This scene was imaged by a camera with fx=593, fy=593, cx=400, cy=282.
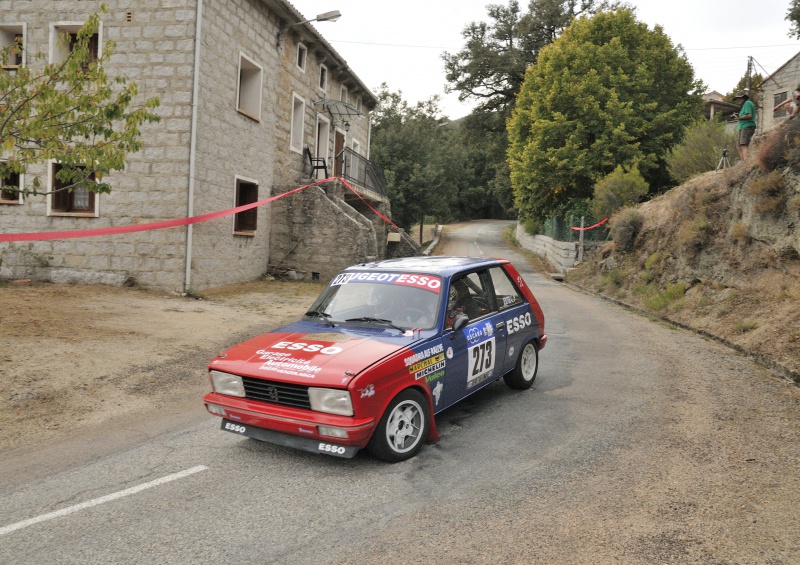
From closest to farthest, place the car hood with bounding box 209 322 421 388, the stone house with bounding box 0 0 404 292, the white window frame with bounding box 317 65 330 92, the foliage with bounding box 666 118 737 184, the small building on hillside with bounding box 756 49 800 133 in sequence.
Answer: the car hood with bounding box 209 322 421 388 < the stone house with bounding box 0 0 404 292 < the foliage with bounding box 666 118 737 184 < the white window frame with bounding box 317 65 330 92 < the small building on hillside with bounding box 756 49 800 133

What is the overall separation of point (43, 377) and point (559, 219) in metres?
25.6

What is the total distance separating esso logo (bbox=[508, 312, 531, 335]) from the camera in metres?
6.45

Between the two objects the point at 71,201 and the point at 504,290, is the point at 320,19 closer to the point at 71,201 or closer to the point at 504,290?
the point at 71,201

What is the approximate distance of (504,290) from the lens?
668cm

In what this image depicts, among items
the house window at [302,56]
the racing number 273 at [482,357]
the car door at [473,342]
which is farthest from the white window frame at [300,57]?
the racing number 273 at [482,357]

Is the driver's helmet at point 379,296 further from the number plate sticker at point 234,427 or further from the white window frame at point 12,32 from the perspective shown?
the white window frame at point 12,32

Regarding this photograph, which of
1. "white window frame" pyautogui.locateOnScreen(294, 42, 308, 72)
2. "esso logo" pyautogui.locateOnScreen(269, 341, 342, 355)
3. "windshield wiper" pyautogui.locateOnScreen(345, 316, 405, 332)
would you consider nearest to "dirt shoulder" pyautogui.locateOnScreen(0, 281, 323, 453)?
"esso logo" pyautogui.locateOnScreen(269, 341, 342, 355)

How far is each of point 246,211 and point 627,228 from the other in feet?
38.4

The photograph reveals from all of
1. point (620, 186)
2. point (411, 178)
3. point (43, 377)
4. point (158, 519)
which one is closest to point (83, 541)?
point (158, 519)

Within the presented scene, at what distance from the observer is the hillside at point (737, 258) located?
996cm

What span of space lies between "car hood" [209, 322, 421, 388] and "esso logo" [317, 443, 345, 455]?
0.46 m

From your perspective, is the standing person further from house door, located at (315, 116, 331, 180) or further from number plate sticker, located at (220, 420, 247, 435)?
number plate sticker, located at (220, 420, 247, 435)

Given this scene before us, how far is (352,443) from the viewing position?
13.9ft

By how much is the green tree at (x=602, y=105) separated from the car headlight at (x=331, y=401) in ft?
82.8
